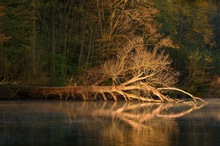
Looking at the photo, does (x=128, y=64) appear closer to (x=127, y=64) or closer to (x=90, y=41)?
(x=127, y=64)

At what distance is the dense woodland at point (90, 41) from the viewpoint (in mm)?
31188

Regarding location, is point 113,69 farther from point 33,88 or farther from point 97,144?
point 97,144

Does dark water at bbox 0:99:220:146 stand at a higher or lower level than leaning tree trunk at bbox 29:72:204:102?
higher

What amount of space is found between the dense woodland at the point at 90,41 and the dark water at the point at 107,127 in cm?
724

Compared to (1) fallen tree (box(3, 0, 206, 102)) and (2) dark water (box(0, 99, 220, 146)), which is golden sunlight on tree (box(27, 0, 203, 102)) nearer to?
(1) fallen tree (box(3, 0, 206, 102))

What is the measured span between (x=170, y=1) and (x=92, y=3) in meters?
6.39

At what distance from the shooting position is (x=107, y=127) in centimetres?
1764

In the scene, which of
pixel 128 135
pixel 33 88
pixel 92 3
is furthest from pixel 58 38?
pixel 128 135

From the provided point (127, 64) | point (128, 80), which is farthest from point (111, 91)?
point (127, 64)

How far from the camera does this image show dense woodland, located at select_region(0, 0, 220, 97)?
3119 cm

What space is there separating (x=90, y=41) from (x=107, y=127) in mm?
18097

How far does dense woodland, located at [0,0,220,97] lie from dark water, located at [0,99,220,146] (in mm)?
7237

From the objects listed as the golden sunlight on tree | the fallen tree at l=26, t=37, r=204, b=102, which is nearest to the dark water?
the fallen tree at l=26, t=37, r=204, b=102

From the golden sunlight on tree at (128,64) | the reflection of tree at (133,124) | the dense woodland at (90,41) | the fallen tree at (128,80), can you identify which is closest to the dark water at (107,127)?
the reflection of tree at (133,124)
